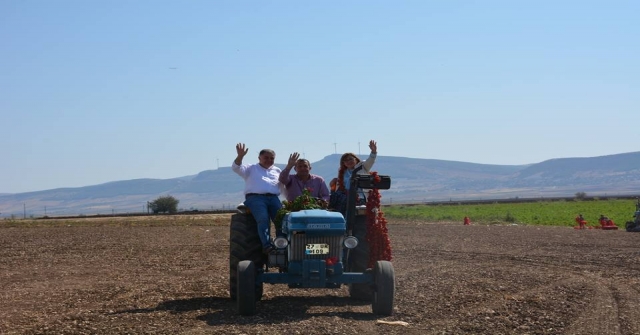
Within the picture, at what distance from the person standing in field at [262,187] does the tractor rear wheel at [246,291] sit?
0.93m

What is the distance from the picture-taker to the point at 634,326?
35.5 feet

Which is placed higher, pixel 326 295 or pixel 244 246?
pixel 244 246

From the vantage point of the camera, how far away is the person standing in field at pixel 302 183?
43.1 ft

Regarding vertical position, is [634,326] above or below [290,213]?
below

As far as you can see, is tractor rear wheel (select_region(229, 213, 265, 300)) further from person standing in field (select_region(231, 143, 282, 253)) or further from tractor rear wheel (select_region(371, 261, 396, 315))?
tractor rear wheel (select_region(371, 261, 396, 315))

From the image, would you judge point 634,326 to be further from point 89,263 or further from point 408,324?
point 89,263

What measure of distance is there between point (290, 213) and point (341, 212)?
1245 mm

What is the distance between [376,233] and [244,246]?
197 cm

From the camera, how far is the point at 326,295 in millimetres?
14195

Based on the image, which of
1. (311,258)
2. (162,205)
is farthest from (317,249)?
(162,205)

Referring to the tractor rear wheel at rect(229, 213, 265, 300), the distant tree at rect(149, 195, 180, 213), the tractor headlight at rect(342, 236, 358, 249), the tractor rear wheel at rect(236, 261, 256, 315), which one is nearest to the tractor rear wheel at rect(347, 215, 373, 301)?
the tractor headlight at rect(342, 236, 358, 249)

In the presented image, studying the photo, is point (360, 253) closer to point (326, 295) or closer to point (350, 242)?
point (350, 242)

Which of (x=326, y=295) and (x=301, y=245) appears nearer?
(x=301, y=245)

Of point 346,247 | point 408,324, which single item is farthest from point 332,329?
point 346,247
